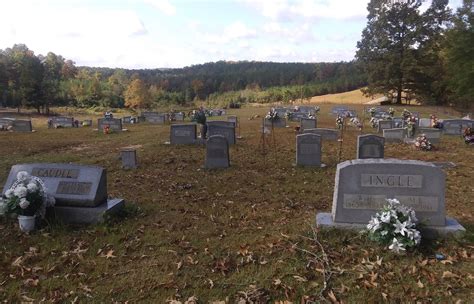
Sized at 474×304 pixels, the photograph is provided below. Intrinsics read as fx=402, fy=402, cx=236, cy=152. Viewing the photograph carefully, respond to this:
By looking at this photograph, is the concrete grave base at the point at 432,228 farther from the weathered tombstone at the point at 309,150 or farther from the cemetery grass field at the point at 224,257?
the weathered tombstone at the point at 309,150

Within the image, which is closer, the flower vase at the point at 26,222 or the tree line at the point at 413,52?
the flower vase at the point at 26,222

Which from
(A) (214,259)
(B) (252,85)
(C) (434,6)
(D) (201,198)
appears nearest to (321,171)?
(D) (201,198)

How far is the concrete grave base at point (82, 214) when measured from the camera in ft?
24.9

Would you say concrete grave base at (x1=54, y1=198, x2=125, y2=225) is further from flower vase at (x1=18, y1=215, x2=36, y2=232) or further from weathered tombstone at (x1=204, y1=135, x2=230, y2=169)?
weathered tombstone at (x1=204, y1=135, x2=230, y2=169)

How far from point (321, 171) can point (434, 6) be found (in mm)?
48386

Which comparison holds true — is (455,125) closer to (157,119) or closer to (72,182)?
(72,182)

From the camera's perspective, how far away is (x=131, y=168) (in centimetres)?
1358

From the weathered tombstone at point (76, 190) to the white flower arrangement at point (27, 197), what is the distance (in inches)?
16.7

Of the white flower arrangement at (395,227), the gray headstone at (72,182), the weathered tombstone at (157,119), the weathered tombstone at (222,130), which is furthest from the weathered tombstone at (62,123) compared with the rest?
the white flower arrangement at (395,227)

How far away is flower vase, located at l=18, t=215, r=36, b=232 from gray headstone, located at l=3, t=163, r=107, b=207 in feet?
Answer: 2.28

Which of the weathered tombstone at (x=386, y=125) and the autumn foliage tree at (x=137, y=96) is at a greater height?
the autumn foliage tree at (x=137, y=96)

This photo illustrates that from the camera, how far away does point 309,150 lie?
45.4ft

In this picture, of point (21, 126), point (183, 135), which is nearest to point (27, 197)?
point (183, 135)

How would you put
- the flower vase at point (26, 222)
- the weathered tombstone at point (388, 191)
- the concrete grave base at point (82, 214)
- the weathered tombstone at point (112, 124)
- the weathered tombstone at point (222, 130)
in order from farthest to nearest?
the weathered tombstone at point (112, 124)
the weathered tombstone at point (222, 130)
the concrete grave base at point (82, 214)
the flower vase at point (26, 222)
the weathered tombstone at point (388, 191)
